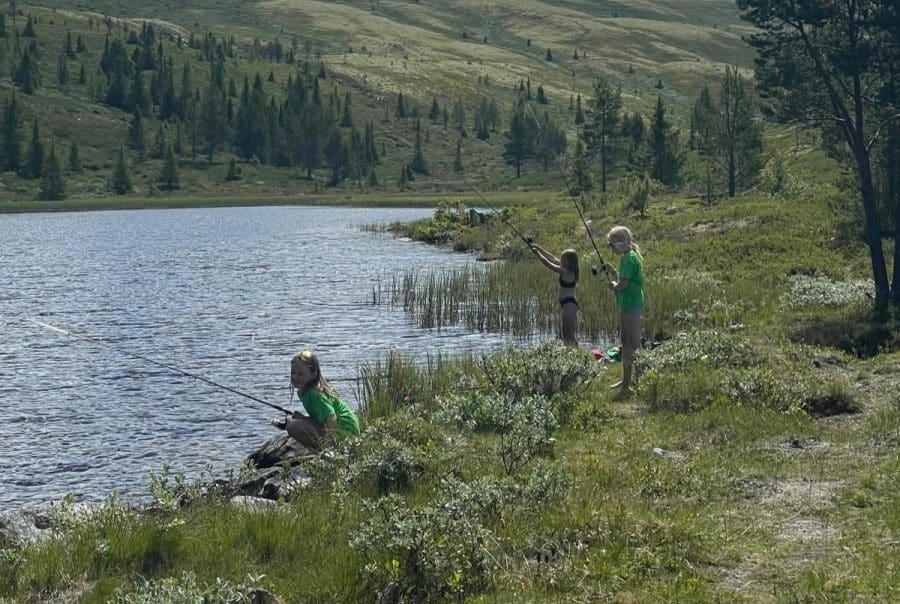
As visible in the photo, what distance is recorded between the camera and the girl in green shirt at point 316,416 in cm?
1191

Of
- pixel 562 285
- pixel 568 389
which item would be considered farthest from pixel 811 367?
pixel 562 285

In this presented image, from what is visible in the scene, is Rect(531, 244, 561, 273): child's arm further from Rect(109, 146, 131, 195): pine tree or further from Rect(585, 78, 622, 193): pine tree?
Rect(109, 146, 131, 195): pine tree

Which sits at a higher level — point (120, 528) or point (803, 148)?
point (803, 148)

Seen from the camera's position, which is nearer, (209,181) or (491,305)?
(491,305)

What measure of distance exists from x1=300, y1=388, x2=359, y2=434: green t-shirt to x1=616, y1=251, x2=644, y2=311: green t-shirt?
17.1ft

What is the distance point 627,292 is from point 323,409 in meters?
5.67

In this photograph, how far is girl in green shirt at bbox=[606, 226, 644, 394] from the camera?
15.1 meters

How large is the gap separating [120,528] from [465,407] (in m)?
5.32

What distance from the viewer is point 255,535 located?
880cm

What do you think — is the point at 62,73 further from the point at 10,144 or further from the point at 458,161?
the point at 458,161

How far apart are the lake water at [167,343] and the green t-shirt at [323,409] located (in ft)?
10.5

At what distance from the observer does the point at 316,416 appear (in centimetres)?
1213

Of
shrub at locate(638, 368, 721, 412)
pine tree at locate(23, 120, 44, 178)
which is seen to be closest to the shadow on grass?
shrub at locate(638, 368, 721, 412)

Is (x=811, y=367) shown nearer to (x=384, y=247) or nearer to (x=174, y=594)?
(x=174, y=594)
